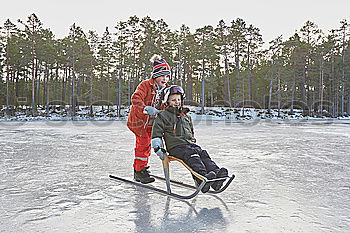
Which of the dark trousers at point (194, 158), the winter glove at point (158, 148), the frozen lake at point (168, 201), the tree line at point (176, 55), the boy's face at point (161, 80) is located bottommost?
the frozen lake at point (168, 201)

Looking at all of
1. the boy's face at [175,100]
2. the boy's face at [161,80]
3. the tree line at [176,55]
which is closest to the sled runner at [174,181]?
the boy's face at [175,100]

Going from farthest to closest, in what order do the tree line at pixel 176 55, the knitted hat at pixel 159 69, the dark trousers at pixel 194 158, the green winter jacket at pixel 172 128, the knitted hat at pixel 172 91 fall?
the tree line at pixel 176 55, the knitted hat at pixel 159 69, the knitted hat at pixel 172 91, the green winter jacket at pixel 172 128, the dark trousers at pixel 194 158

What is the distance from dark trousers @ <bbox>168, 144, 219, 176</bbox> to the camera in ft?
11.4

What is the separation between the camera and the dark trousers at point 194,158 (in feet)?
11.4

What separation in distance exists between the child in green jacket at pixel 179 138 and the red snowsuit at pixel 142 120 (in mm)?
463

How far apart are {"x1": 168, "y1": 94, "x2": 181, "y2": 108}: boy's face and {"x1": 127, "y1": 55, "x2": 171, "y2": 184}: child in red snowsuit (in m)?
0.41

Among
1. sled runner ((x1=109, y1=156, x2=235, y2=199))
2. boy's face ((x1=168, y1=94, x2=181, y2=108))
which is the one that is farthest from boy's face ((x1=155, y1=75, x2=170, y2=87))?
sled runner ((x1=109, y1=156, x2=235, y2=199))

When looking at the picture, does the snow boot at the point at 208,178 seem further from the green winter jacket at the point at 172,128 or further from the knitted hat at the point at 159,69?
the knitted hat at the point at 159,69

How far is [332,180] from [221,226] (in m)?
2.82

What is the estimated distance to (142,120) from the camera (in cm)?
433

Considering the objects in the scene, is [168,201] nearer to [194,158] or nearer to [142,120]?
[194,158]

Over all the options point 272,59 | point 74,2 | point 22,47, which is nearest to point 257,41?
point 272,59

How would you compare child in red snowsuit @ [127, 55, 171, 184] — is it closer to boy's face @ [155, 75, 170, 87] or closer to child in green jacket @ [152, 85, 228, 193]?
boy's face @ [155, 75, 170, 87]

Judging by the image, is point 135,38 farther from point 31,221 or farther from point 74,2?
point 31,221
